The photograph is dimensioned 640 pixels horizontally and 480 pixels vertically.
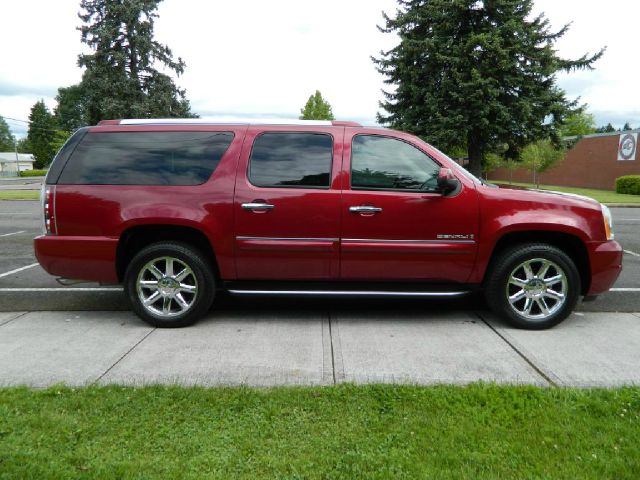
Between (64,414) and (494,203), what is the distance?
3.68m

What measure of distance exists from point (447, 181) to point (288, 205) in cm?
141

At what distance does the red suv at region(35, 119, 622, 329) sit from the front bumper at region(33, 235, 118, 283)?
0.03 feet

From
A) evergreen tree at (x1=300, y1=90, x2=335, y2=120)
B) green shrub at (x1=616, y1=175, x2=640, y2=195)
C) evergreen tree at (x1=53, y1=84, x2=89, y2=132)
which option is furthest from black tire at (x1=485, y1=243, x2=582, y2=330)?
evergreen tree at (x1=53, y1=84, x2=89, y2=132)

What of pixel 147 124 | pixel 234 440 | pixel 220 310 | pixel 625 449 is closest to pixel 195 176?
pixel 147 124

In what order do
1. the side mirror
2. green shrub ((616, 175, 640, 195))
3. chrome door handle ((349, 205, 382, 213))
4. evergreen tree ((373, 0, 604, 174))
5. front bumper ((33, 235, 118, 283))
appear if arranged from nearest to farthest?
the side mirror
chrome door handle ((349, 205, 382, 213))
front bumper ((33, 235, 118, 283))
evergreen tree ((373, 0, 604, 174))
green shrub ((616, 175, 640, 195))

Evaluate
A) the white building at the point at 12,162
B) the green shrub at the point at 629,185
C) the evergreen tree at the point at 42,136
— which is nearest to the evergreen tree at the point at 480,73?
the green shrub at the point at 629,185

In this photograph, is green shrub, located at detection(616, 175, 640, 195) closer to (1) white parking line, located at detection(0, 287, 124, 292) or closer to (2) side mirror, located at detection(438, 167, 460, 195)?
(2) side mirror, located at detection(438, 167, 460, 195)

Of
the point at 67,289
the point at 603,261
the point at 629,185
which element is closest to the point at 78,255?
the point at 67,289

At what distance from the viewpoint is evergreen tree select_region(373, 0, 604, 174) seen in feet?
68.2

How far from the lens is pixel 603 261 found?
15.0 ft

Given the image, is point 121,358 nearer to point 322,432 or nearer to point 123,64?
point 322,432

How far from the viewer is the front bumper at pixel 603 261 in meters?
4.57

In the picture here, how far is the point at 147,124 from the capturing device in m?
4.74

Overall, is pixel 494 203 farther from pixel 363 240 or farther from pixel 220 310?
pixel 220 310
